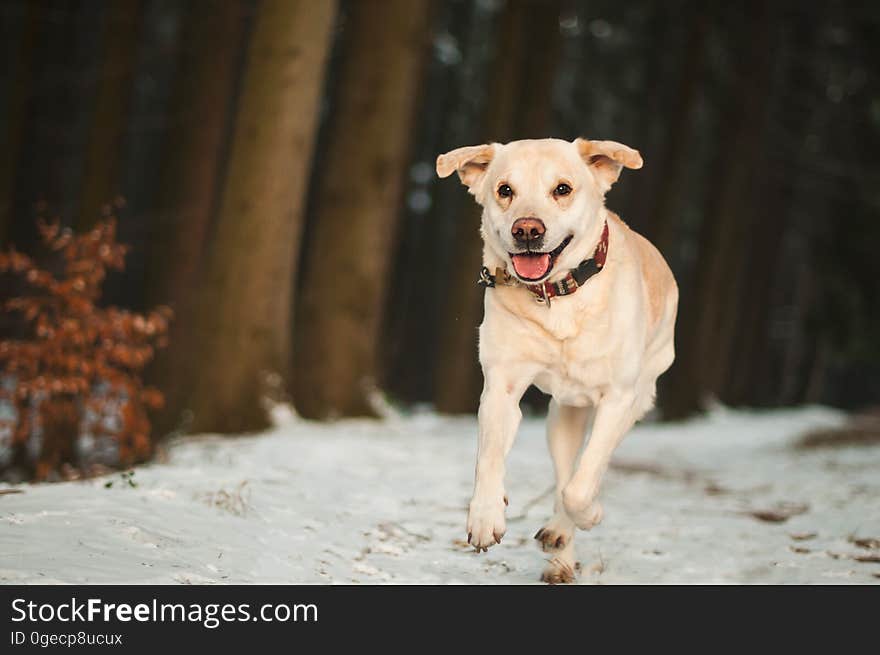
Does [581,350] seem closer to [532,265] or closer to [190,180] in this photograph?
[532,265]

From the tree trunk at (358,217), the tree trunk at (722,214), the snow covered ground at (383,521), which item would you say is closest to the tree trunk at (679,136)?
the tree trunk at (722,214)

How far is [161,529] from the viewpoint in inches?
202

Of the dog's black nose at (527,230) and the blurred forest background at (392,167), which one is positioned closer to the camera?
the dog's black nose at (527,230)

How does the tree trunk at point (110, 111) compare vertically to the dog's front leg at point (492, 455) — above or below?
above

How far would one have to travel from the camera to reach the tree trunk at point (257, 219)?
32.2 feet

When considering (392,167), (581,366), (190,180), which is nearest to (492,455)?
(581,366)

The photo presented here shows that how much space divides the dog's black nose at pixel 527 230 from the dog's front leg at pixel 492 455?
0.70 m

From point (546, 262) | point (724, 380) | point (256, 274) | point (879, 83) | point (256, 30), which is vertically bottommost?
point (724, 380)

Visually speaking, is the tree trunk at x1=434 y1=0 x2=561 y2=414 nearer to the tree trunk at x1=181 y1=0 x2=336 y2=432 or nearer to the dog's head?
the tree trunk at x1=181 y1=0 x2=336 y2=432

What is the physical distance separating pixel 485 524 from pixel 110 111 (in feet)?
32.8

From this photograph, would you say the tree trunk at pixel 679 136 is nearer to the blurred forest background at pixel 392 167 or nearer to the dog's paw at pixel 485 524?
the blurred forest background at pixel 392 167
